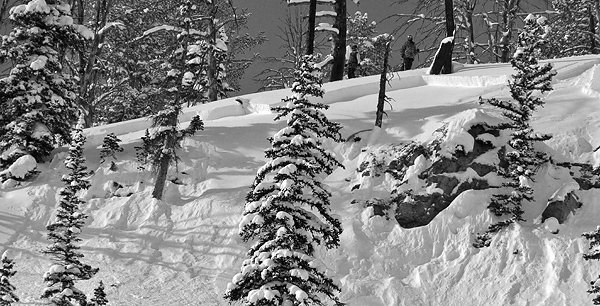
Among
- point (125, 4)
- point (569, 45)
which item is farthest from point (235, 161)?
point (569, 45)

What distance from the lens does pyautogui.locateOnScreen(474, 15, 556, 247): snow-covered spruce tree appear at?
44.3 feet

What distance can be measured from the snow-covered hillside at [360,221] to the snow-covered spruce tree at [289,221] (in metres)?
3.38

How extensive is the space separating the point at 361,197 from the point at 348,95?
7.83 metres

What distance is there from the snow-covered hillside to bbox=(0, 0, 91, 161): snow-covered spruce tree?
986mm

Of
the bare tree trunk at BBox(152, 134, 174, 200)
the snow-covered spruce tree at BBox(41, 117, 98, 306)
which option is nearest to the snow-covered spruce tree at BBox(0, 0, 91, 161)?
the bare tree trunk at BBox(152, 134, 174, 200)

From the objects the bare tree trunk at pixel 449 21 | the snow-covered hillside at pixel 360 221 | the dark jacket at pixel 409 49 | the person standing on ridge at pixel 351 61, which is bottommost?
the snow-covered hillside at pixel 360 221

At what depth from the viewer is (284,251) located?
30.1 ft

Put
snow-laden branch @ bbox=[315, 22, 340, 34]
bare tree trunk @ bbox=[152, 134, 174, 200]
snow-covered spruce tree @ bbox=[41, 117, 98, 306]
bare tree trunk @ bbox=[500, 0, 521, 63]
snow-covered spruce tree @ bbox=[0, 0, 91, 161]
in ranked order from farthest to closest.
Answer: bare tree trunk @ bbox=[500, 0, 521, 63] < snow-laden branch @ bbox=[315, 22, 340, 34] < snow-covered spruce tree @ bbox=[0, 0, 91, 161] < bare tree trunk @ bbox=[152, 134, 174, 200] < snow-covered spruce tree @ bbox=[41, 117, 98, 306]

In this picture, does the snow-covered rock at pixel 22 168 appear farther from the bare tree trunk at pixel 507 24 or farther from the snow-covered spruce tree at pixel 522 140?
the bare tree trunk at pixel 507 24

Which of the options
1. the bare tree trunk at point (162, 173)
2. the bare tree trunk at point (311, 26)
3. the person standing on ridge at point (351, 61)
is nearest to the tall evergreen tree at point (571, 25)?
the person standing on ridge at point (351, 61)

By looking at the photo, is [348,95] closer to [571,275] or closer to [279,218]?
[571,275]

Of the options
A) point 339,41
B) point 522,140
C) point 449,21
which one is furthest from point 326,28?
point 522,140

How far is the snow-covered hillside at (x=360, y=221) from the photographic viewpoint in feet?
41.4

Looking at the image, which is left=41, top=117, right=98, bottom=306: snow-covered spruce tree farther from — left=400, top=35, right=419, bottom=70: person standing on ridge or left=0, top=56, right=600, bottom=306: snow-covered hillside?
left=400, top=35, right=419, bottom=70: person standing on ridge
